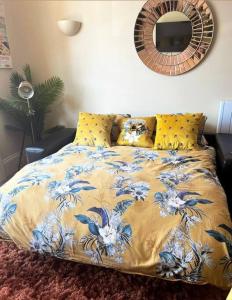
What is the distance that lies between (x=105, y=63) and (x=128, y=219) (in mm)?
2166

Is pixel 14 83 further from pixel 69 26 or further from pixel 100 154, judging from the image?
pixel 100 154

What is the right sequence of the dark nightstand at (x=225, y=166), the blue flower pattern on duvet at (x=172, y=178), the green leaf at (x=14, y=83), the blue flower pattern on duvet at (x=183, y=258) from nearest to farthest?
the blue flower pattern on duvet at (x=183, y=258)
the blue flower pattern on duvet at (x=172, y=178)
the dark nightstand at (x=225, y=166)
the green leaf at (x=14, y=83)

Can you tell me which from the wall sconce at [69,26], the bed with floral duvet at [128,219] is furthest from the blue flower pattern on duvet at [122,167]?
the wall sconce at [69,26]

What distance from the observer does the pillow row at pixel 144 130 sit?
2.40 m

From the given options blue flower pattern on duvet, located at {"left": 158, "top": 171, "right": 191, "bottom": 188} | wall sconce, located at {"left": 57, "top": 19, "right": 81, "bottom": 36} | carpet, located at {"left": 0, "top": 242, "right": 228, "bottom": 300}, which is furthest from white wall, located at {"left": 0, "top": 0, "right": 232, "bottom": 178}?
carpet, located at {"left": 0, "top": 242, "right": 228, "bottom": 300}

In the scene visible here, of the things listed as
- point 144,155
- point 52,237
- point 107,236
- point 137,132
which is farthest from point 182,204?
point 137,132

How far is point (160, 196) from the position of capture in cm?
149

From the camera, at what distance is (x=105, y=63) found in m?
2.95

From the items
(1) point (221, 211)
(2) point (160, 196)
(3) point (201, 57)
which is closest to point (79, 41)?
(3) point (201, 57)

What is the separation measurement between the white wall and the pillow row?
0.34 m

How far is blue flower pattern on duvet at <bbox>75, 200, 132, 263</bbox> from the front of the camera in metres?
1.30

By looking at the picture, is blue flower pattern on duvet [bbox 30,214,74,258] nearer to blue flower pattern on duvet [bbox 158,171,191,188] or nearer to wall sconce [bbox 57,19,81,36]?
blue flower pattern on duvet [bbox 158,171,191,188]

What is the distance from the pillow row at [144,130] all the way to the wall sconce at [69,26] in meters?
1.03

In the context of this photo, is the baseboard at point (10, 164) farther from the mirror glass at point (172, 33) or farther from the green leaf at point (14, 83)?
the mirror glass at point (172, 33)
